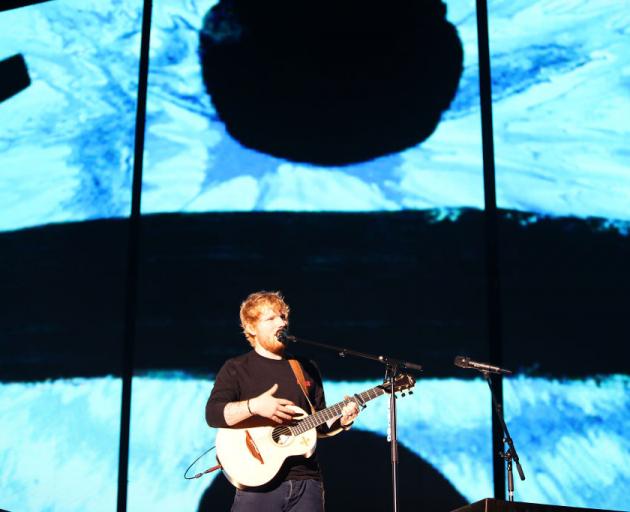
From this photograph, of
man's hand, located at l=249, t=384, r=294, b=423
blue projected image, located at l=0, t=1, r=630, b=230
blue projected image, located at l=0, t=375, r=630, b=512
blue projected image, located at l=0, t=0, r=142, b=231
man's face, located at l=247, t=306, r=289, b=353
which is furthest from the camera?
blue projected image, located at l=0, t=0, r=142, b=231

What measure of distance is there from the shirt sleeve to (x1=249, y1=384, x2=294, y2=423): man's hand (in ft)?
0.41

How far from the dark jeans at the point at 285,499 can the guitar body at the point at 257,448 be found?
50 mm

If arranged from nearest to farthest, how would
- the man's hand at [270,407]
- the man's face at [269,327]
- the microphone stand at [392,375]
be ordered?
the man's hand at [270,407] < the microphone stand at [392,375] < the man's face at [269,327]

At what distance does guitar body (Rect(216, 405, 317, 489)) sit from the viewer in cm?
307

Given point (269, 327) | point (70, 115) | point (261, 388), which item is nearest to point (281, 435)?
point (261, 388)

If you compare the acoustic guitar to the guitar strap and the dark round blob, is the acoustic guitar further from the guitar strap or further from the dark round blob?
the dark round blob

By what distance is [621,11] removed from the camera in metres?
4.42

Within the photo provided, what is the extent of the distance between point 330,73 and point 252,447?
2691 mm

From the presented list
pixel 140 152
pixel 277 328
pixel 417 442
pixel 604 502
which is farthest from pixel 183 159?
pixel 604 502

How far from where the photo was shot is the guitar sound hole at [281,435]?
10.4 ft

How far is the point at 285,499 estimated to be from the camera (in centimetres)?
304

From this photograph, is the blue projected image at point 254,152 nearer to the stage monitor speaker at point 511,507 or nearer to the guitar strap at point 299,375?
the guitar strap at point 299,375

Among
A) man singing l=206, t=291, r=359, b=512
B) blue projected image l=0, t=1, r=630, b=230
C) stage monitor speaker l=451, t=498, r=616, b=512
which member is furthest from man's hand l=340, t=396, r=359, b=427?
blue projected image l=0, t=1, r=630, b=230

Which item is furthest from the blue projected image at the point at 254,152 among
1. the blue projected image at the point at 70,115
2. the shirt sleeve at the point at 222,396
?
the shirt sleeve at the point at 222,396
